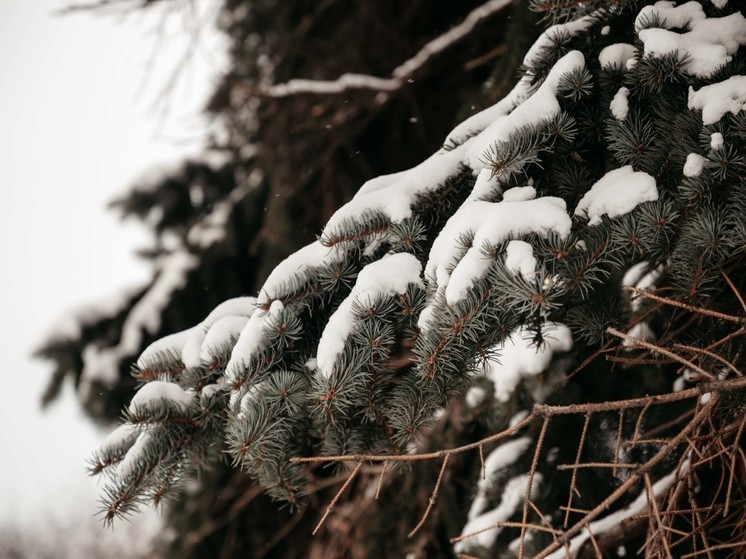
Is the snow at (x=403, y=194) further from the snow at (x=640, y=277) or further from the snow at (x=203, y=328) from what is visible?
the snow at (x=640, y=277)

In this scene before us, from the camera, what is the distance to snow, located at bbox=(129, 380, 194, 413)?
115 cm

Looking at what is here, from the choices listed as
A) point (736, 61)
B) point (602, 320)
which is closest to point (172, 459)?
point (602, 320)

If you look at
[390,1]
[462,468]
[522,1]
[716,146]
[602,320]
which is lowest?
[462,468]

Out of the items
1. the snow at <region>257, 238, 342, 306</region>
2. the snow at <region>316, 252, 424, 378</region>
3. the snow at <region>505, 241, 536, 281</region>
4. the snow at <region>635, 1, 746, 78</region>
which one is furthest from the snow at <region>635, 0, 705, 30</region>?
the snow at <region>257, 238, 342, 306</region>

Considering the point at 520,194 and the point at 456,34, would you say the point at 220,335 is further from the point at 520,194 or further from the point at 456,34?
the point at 456,34

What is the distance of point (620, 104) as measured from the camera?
1119 mm

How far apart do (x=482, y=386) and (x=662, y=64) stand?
3.74 feet

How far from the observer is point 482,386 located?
184cm

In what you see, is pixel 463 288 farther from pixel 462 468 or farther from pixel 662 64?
pixel 462 468

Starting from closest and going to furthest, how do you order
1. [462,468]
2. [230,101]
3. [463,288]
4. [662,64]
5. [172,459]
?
[463,288]
[662,64]
[172,459]
[462,468]
[230,101]

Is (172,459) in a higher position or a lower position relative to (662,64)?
lower

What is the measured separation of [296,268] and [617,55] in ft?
2.80

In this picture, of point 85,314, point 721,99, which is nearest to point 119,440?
point 721,99

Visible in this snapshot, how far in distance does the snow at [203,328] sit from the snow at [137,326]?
183 cm
